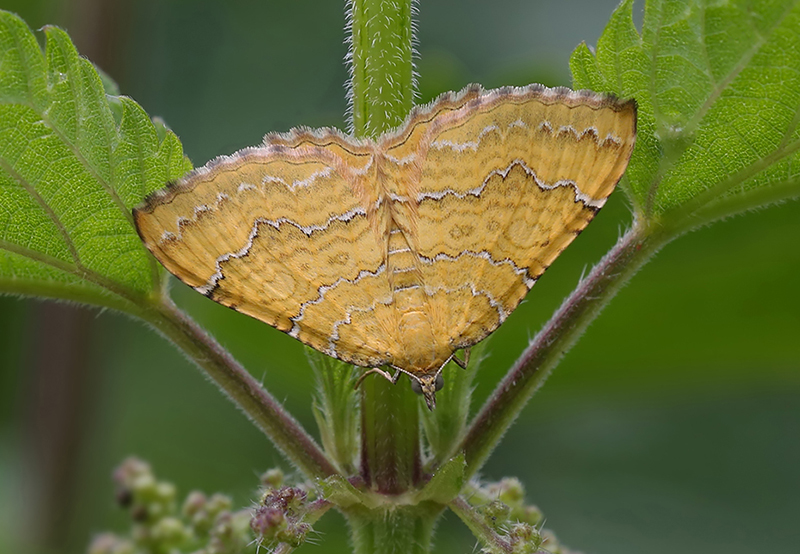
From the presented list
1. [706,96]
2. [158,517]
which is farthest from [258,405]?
[706,96]

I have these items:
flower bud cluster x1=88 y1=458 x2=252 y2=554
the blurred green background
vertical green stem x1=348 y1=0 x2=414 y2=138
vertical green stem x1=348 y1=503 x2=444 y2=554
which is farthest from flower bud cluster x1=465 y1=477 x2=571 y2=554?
the blurred green background

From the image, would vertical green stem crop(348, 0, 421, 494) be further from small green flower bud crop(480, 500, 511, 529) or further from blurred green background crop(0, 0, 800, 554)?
blurred green background crop(0, 0, 800, 554)

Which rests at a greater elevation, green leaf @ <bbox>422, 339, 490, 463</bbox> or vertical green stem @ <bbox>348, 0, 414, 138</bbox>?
vertical green stem @ <bbox>348, 0, 414, 138</bbox>

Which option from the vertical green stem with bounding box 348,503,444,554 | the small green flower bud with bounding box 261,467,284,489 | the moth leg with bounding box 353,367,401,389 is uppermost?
the moth leg with bounding box 353,367,401,389

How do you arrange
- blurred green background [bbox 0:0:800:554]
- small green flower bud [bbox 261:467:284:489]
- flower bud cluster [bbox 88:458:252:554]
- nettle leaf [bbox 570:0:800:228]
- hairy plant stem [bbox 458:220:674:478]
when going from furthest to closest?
1. blurred green background [bbox 0:0:800:554]
2. flower bud cluster [bbox 88:458:252:554]
3. small green flower bud [bbox 261:467:284:489]
4. hairy plant stem [bbox 458:220:674:478]
5. nettle leaf [bbox 570:0:800:228]

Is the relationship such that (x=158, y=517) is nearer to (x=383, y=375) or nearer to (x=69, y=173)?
(x=383, y=375)

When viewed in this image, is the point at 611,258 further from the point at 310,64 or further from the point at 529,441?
the point at 310,64
